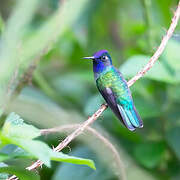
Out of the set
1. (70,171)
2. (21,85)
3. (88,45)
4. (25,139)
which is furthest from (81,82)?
(25,139)

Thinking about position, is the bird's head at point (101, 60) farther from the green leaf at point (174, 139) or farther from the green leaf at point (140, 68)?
the green leaf at point (174, 139)

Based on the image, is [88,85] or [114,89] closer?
[114,89]

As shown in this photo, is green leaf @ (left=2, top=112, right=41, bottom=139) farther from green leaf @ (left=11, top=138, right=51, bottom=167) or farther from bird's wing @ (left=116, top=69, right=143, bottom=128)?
bird's wing @ (left=116, top=69, right=143, bottom=128)

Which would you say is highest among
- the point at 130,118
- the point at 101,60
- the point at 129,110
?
the point at 101,60

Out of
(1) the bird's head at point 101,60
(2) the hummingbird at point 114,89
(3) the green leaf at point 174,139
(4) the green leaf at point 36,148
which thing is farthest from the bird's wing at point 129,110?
(4) the green leaf at point 36,148

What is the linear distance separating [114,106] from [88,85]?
125cm

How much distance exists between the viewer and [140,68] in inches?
95.3

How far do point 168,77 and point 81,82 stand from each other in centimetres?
116

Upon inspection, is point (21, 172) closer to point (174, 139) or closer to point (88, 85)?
point (174, 139)

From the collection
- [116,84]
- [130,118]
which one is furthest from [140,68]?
[130,118]

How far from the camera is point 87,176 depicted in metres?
2.70

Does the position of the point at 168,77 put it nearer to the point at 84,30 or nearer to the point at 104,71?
the point at 104,71

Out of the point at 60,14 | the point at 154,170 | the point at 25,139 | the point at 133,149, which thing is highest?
the point at 60,14

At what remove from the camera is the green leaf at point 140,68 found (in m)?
2.45
